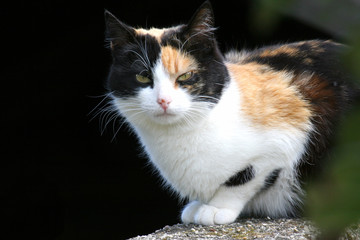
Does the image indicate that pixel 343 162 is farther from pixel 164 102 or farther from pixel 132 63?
pixel 132 63

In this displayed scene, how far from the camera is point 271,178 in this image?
93.7 inches

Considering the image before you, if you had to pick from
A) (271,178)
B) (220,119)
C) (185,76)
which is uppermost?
(185,76)

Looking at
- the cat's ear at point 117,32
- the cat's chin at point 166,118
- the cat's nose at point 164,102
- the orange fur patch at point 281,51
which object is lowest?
the cat's chin at point 166,118

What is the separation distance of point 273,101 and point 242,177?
421mm

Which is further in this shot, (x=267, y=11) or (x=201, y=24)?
(x=201, y=24)

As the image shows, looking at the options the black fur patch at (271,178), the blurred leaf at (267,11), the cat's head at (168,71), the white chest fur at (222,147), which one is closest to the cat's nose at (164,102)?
the cat's head at (168,71)

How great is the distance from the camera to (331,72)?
2.54m

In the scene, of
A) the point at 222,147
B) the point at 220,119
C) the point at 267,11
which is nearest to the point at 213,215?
the point at 222,147

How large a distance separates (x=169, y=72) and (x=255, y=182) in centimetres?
71

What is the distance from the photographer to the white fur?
233cm

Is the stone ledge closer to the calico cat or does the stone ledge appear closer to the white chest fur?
the calico cat

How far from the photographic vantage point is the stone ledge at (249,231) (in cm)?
209

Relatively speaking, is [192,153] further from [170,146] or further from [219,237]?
[219,237]

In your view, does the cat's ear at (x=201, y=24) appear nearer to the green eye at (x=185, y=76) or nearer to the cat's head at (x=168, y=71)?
the cat's head at (x=168, y=71)
